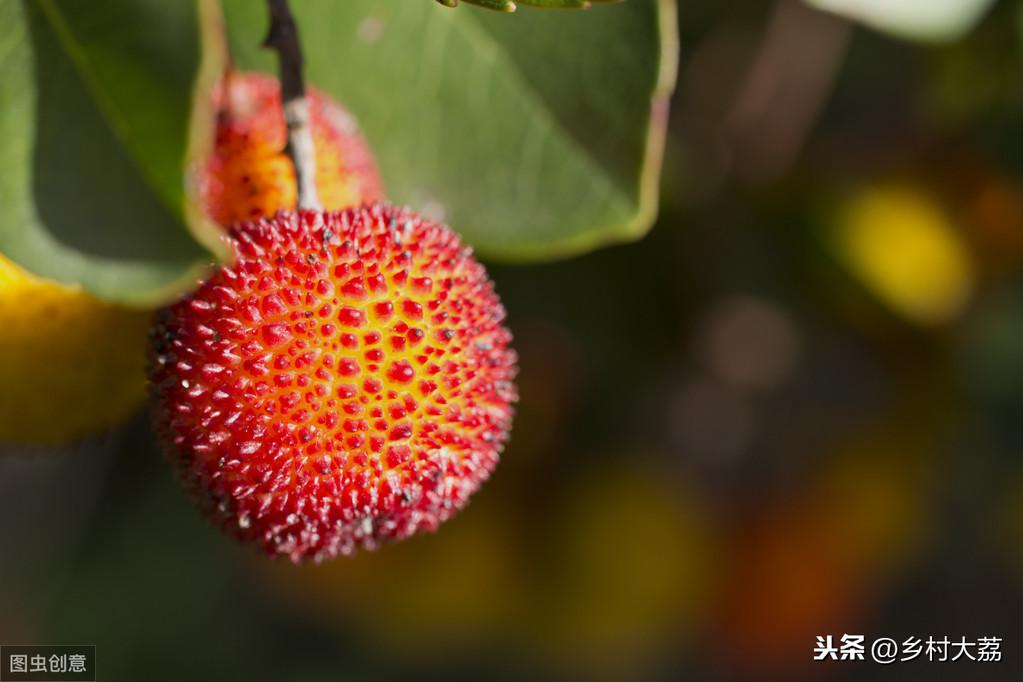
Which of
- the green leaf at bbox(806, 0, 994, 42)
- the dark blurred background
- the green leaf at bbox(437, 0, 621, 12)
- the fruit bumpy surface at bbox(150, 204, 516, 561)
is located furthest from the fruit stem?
the dark blurred background

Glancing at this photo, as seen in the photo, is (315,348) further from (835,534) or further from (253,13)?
(835,534)

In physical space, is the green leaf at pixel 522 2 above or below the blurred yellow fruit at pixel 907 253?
below

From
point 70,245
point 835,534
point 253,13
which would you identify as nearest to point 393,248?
point 70,245

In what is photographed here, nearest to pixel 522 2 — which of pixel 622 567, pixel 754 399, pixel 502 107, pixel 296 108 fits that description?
pixel 296 108

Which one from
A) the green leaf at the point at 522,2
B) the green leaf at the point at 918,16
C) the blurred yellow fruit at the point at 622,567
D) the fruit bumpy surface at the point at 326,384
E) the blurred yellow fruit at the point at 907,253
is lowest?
the fruit bumpy surface at the point at 326,384

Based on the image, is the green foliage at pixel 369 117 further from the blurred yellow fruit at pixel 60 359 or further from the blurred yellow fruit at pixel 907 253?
the blurred yellow fruit at pixel 907 253

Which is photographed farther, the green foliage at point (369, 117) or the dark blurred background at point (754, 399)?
the dark blurred background at point (754, 399)

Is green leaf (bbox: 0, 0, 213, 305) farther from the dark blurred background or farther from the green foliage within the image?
the dark blurred background

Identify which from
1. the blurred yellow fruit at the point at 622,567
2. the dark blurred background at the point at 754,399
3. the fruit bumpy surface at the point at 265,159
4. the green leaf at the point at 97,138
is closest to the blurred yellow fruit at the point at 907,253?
the dark blurred background at the point at 754,399
